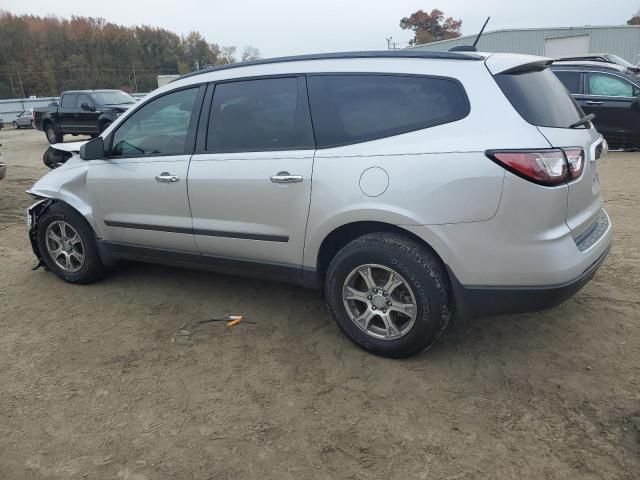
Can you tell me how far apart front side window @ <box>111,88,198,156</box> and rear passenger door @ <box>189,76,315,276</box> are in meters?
0.21

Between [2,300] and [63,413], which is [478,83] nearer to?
[63,413]

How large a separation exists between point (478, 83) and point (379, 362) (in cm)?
167

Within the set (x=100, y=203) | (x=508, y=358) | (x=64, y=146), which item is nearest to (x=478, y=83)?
(x=508, y=358)

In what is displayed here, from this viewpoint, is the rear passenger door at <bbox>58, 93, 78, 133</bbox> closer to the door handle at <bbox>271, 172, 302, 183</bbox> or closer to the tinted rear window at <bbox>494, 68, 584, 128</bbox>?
the door handle at <bbox>271, 172, 302, 183</bbox>

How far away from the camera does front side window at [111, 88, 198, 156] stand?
12.8 ft

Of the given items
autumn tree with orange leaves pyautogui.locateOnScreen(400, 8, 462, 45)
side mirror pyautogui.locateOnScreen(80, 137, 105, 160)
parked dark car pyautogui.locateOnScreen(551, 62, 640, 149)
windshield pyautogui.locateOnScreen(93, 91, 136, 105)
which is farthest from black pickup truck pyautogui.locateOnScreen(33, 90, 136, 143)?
autumn tree with orange leaves pyautogui.locateOnScreen(400, 8, 462, 45)

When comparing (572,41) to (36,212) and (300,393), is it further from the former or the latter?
(300,393)

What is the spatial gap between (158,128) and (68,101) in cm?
1517

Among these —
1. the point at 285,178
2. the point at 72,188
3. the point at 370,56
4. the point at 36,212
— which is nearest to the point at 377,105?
the point at 370,56

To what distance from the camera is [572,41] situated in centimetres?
2878

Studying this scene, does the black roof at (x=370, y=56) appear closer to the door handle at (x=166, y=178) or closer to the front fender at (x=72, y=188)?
the door handle at (x=166, y=178)

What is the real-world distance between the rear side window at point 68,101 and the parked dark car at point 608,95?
13954 millimetres

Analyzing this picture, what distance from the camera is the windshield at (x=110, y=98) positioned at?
16.5 meters

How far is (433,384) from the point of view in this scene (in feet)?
9.80
